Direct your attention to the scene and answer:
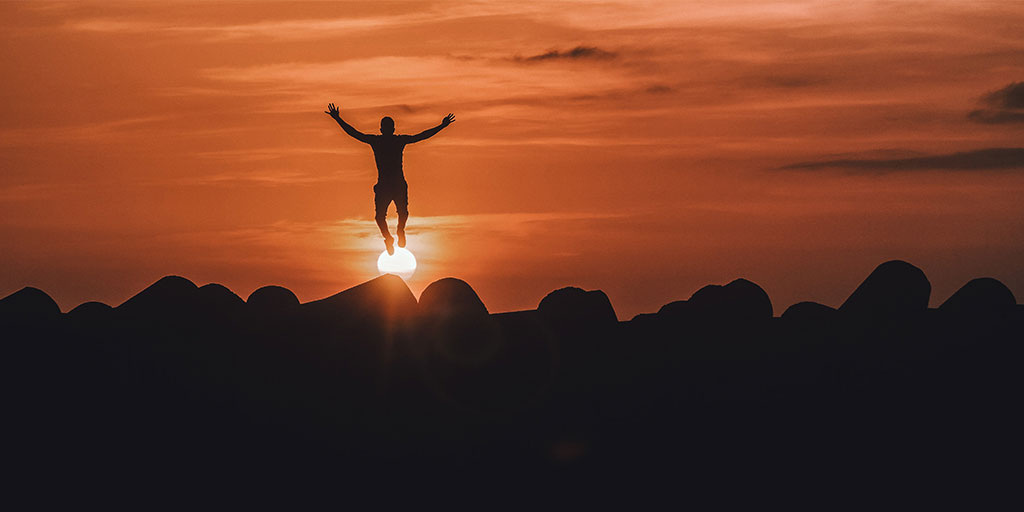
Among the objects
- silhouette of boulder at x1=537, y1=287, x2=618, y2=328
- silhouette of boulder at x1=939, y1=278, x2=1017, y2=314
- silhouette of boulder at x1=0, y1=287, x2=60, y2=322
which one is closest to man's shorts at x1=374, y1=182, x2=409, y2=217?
silhouette of boulder at x1=537, y1=287, x2=618, y2=328

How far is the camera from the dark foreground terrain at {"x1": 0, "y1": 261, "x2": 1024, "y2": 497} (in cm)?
3450

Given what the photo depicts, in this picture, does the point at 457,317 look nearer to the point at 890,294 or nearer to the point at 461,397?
the point at 461,397

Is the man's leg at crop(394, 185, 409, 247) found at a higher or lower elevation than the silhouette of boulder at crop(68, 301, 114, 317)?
higher

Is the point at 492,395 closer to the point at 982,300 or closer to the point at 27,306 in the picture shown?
the point at 27,306

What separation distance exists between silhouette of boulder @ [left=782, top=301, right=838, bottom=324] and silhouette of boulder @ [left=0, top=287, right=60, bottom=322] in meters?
16.4

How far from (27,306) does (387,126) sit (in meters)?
9.55

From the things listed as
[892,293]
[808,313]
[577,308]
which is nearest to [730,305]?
[808,313]

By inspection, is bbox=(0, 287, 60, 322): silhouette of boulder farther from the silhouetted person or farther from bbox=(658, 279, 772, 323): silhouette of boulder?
bbox=(658, 279, 772, 323): silhouette of boulder

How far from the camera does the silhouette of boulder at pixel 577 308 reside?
119ft

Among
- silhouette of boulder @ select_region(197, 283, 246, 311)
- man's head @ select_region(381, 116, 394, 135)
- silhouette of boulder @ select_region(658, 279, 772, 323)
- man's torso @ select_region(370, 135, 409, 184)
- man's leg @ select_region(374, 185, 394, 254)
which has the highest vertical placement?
man's head @ select_region(381, 116, 394, 135)

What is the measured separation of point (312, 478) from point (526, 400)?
4.66m

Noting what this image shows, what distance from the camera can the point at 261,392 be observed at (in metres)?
34.8

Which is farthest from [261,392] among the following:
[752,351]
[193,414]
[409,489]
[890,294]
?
[890,294]

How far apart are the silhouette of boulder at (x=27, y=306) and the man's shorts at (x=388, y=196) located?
8064 millimetres
